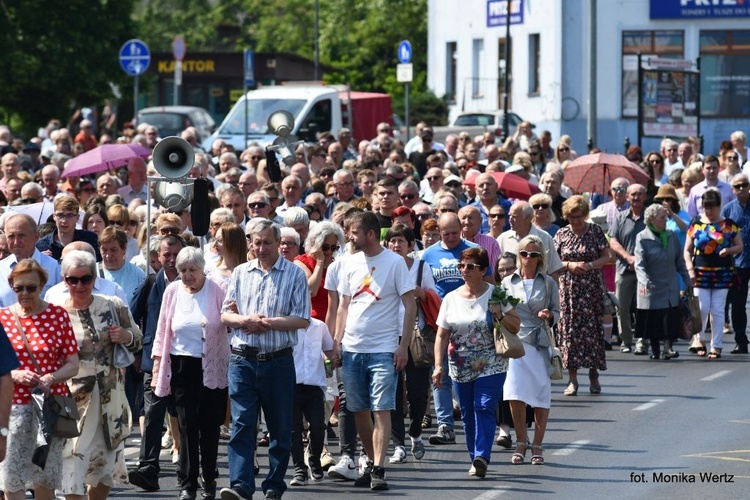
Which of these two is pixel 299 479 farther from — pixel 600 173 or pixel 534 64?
pixel 534 64

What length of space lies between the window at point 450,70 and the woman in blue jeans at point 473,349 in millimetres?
46759

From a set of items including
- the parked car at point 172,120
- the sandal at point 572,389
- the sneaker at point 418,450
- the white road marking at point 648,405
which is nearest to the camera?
the sneaker at point 418,450

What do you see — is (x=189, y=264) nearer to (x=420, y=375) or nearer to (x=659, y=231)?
(x=420, y=375)

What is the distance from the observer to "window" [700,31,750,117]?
1998 inches

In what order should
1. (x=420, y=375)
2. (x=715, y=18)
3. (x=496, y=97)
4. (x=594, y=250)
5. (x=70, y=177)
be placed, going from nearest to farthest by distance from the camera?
1. (x=420, y=375)
2. (x=594, y=250)
3. (x=70, y=177)
4. (x=715, y=18)
5. (x=496, y=97)

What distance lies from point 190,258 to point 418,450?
2736 millimetres

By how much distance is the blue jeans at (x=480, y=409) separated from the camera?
12312mm

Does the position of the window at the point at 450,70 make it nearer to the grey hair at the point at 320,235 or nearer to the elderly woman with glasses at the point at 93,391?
the grey hair at the point at 320,235

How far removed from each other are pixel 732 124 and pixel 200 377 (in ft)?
135

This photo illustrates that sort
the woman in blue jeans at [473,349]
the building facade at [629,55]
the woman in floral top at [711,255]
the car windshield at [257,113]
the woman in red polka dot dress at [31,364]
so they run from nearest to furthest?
the woman in red polka dot dress at [31,364], the woman in blue jeans at [473,349], the woman in floral top at [711,255], the car windshield at [257,113], the building facade at [629,55]

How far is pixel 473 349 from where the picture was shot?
12.5 meters

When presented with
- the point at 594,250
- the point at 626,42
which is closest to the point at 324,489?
the point at 594,250

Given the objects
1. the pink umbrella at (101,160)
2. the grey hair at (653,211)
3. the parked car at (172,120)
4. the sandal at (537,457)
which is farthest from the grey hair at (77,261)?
the parked car at (172,120)

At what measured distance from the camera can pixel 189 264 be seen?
11.5 metres
